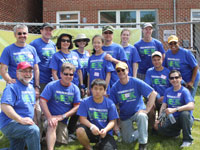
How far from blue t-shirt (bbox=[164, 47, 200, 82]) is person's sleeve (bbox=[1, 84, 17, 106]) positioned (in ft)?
11.3

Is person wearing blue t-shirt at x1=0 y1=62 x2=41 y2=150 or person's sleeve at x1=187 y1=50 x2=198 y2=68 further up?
person's sleeve at x1=187 y1=50 x2=198 y2=68

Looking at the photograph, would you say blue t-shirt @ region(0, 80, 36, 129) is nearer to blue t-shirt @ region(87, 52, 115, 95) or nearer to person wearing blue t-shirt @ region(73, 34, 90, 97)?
blue t-shirt @ region(87, 52, 115, 95)

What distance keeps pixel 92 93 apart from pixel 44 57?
1.55 metres

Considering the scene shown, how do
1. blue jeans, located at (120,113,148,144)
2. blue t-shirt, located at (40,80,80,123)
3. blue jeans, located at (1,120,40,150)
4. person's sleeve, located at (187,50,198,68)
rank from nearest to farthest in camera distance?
blue jeans, located at (1,120,40,150), blue jeans, located at (120,113,148,144), blue t-shirt, located at (40,80,80,123), person's sleeve, located at (187,50,198,68)

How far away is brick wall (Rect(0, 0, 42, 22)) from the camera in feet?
36.8

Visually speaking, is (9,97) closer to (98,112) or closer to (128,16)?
(98,112)

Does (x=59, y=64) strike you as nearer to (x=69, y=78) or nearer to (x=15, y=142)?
(x=69, y=78)

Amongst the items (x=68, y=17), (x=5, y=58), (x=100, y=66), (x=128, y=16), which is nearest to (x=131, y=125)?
(x=100, y=66)

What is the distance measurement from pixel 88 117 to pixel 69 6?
33.9 ft

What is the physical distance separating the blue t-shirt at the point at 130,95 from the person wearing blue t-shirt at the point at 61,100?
802mm

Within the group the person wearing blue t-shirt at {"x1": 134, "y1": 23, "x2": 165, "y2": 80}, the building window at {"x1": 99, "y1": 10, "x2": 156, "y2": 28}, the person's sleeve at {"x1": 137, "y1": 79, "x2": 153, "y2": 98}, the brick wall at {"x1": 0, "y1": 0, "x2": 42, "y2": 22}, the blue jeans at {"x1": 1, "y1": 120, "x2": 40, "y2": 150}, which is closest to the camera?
the blue jeans at {"x1": 1, "y1": 120, "x2": 40, "y2": 150}

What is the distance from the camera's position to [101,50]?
16.2ft

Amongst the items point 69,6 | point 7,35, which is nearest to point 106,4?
point 69,6

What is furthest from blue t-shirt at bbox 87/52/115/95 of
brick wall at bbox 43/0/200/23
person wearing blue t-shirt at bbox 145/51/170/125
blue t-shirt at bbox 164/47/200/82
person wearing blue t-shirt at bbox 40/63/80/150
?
brick wall at bbox 43/0/200/23
